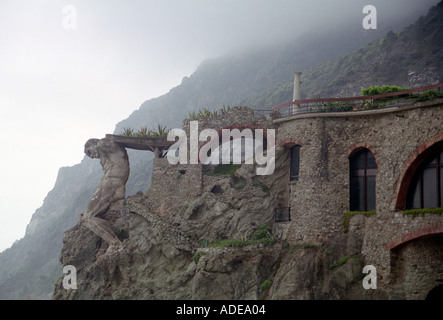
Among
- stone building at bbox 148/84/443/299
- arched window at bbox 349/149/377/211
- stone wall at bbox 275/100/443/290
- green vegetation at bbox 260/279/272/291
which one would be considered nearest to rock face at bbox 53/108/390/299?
green vegetation at bbox 260/279/272/291

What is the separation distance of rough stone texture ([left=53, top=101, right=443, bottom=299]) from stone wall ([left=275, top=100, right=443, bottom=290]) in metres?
0.06

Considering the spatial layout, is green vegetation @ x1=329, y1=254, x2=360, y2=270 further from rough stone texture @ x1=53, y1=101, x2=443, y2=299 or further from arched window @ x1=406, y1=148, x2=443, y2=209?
arched window @ x1=406, y1=148, x2=443, y2=209

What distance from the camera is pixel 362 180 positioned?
35969 mm

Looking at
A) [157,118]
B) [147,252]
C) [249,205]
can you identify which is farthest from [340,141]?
[157,118]

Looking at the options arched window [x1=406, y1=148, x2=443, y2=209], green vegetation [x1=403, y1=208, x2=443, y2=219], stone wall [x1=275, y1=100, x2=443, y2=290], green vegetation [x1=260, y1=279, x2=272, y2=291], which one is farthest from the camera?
green vegetation [x1=260, y1=279, x2=272, y2=291]

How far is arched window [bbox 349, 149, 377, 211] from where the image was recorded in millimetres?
35500

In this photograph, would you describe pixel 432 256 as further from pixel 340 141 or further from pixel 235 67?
pixel 235 67

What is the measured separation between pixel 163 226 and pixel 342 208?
38.9 feet

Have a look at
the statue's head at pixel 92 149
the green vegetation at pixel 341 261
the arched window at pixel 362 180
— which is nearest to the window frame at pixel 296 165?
the arched window at pixel 362 180

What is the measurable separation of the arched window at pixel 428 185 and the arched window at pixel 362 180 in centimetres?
298

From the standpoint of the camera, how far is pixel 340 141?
36500 mm

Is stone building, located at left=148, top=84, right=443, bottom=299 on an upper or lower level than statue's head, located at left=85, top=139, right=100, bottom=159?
lower

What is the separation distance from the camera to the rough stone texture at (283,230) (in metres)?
32.2

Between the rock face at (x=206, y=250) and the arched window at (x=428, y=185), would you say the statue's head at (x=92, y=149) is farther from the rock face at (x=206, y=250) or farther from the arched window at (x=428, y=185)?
the arched window at (x=428, y=185)
